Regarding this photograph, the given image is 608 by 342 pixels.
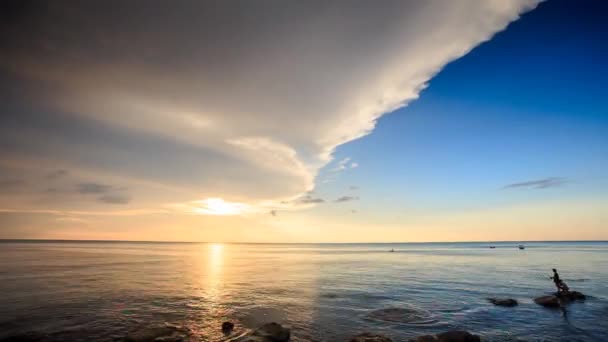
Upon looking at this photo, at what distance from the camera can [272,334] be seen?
2234 cm

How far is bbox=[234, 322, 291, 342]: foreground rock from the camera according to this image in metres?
21.7

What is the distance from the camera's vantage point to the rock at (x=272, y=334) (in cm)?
2195

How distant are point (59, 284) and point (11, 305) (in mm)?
16289

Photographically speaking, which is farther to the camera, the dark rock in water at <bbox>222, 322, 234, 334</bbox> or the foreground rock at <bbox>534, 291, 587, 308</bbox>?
the foreground rock at <bbox>534, 291, 587, 308</bbox>

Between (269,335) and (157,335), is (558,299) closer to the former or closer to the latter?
(269,335)

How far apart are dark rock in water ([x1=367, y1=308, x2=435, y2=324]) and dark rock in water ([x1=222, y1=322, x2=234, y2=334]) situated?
43.0ft

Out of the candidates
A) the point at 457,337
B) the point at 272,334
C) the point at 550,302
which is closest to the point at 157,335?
the point at 272,334

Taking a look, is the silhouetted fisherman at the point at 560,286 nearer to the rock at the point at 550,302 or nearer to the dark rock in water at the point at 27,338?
the rock at the point at 550,302

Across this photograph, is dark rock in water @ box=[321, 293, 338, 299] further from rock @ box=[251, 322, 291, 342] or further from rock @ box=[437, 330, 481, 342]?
rock @ box=[437, 330, 481, 342]

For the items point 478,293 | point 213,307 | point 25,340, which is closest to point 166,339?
point 25,340

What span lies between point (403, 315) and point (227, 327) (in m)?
16.9

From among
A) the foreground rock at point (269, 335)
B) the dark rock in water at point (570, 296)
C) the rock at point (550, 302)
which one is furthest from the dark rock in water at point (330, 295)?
the dark rock in water at point (570, 296)

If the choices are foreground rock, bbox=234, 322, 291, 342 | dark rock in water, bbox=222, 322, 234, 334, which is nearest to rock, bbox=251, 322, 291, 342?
foreground rock, bbox=234, 322, 291, 342

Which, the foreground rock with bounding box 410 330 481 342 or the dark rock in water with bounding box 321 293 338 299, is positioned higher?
the foreground rock with bounding box 410 330 481 342
